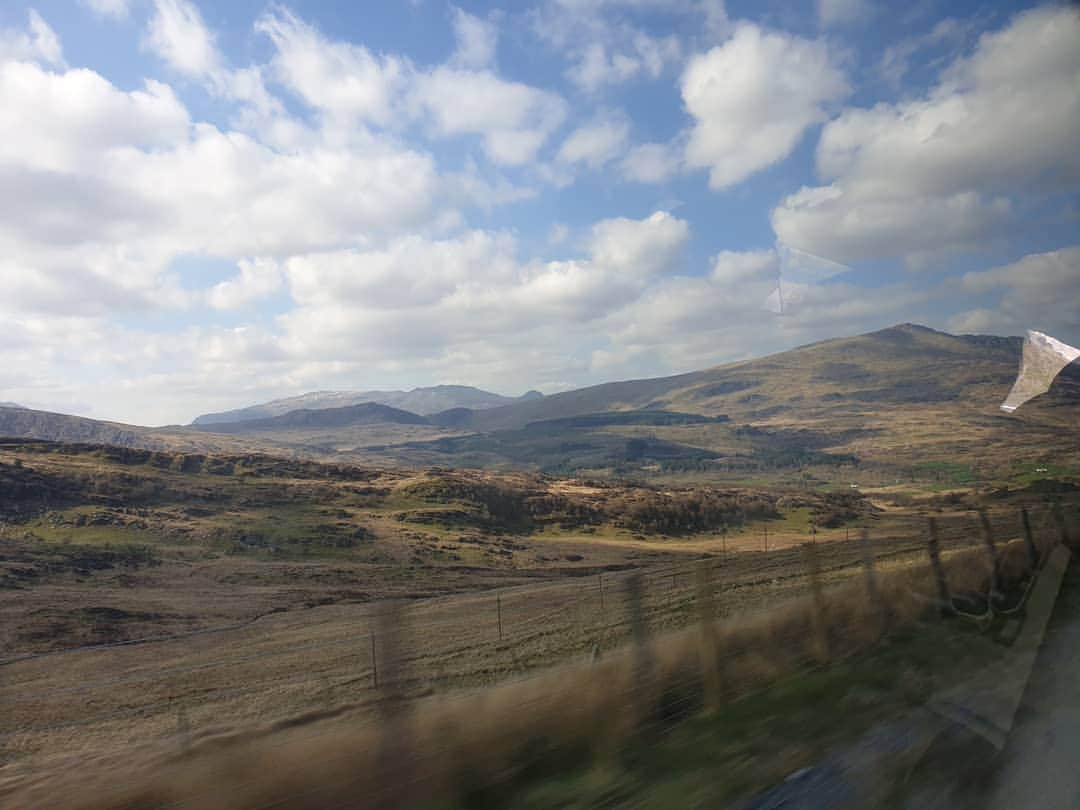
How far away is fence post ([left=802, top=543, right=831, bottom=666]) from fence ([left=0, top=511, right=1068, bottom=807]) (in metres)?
0.03

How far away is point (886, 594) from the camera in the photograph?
11336 millimetres

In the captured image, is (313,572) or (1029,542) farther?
(313,572)

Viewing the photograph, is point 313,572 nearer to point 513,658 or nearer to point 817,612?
point 513,658

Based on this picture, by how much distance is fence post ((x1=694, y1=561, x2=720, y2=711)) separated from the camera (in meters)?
8.15

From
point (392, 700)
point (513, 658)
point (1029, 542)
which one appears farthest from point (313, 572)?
point (392, 700)

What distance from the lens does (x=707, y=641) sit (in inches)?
331

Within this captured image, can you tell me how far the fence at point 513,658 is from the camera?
24.2ft

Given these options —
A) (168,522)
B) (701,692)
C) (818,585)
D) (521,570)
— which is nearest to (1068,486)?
(818,585)

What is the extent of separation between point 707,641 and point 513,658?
28.6 feet

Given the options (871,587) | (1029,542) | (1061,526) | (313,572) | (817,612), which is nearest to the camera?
(817,612)

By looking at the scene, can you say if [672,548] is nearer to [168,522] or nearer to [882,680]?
[168,522]

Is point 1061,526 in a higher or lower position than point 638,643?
higher

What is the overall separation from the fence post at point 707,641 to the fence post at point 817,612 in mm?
1849

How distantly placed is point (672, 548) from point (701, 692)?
55806mm
